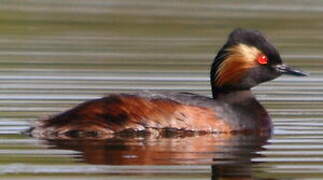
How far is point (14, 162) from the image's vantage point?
13594 mm

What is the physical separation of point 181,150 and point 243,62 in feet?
7.93

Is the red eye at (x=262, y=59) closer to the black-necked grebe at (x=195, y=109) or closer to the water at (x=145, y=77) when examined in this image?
the black-necked grebe at (x=195, y=109)

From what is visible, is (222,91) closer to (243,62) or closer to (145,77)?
(243,62)

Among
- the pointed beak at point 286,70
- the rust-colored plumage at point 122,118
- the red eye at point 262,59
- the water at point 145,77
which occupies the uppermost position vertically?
the red eye at point 262,59

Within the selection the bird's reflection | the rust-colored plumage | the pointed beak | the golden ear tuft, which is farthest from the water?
the golden ear tuft

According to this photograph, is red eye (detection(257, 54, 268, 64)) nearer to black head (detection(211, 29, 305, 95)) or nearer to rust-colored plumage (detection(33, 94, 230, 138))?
black head (detection(211, 29, 305, 95))

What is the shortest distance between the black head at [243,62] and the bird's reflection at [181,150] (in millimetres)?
865

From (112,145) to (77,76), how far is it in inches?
185

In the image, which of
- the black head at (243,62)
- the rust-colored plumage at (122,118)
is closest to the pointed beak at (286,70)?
the black head at (243,62)

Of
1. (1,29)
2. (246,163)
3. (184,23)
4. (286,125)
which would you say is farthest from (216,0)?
(246,163)

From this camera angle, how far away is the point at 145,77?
1973 cm

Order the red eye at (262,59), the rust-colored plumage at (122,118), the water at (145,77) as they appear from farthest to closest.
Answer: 1. the red eye at (262,59)
2. the rust-colored plumage at (122,118)
3. the water at (145,77)

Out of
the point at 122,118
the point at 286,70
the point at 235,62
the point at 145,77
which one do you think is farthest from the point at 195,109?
the point at 145,77

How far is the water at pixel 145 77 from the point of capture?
13.7 metres
